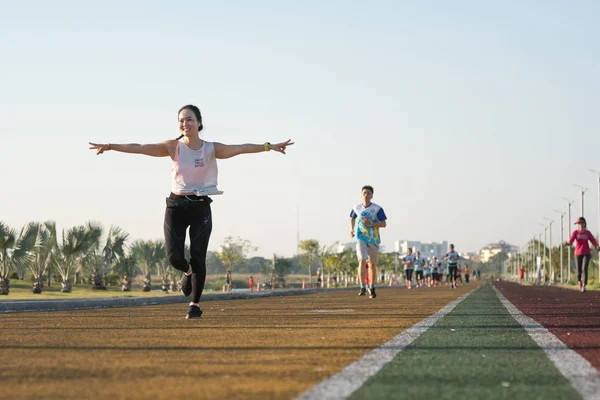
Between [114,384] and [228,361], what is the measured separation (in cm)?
111

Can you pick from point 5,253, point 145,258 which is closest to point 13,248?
point 5,253

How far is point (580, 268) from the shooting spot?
88.3 ft

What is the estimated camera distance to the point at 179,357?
558 cm

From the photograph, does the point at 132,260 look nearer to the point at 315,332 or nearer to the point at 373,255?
the point at 373,255

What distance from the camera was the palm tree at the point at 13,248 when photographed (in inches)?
1380

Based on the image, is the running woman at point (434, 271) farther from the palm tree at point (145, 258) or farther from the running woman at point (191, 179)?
the running woman at point (191, 179)

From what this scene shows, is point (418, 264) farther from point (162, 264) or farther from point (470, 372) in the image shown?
point (470, 372)

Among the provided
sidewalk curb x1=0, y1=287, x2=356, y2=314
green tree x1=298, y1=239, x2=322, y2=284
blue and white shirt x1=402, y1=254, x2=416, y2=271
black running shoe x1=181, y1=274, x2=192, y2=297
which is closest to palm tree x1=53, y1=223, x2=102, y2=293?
blue and white shirt x1=402, y1=254, x2=416, y2=271

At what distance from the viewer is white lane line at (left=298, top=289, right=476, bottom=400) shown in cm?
394

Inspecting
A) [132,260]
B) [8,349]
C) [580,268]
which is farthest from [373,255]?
[132,260]

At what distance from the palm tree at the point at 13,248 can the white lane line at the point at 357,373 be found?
30385 millimetres

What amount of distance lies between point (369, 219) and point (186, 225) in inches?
341

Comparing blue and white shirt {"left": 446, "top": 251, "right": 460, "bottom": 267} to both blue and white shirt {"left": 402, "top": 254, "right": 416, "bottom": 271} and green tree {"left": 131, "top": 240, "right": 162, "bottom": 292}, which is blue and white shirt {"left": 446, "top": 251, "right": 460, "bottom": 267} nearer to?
blue and white shirt {"left": 402, "top": 254, "right": 416, "bottom": 271}

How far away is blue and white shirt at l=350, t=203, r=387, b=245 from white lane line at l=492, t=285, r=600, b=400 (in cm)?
1055
